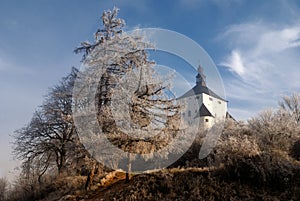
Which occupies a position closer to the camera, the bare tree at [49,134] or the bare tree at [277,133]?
the bare tree at [277,133]

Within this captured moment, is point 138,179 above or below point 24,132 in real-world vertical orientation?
below

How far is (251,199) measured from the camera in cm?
646

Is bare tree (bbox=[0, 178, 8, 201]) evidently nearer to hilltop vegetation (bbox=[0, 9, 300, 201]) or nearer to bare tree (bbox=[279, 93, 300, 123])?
hilltop vegetation (bbox=[0, 9, 300, 201])

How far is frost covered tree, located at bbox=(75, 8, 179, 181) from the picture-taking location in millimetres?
8492

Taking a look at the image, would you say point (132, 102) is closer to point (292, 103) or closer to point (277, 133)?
point (277, 133)

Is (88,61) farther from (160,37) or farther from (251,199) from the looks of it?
(251,199)

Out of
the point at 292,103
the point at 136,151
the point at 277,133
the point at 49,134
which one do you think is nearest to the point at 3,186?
the point at 49,134

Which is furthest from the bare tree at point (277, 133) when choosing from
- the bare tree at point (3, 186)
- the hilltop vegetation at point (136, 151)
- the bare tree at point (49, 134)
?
the bare tree at point (3, 186)

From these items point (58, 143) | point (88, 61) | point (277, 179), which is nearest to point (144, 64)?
point (88, 61)

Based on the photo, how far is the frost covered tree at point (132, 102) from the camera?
27.9ft

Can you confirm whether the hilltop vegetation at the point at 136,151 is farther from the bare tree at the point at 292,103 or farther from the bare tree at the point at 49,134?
the bare tree at the point at 292,103

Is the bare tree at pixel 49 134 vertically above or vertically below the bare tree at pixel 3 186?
above

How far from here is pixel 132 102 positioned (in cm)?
860

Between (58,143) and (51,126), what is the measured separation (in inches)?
40.2
